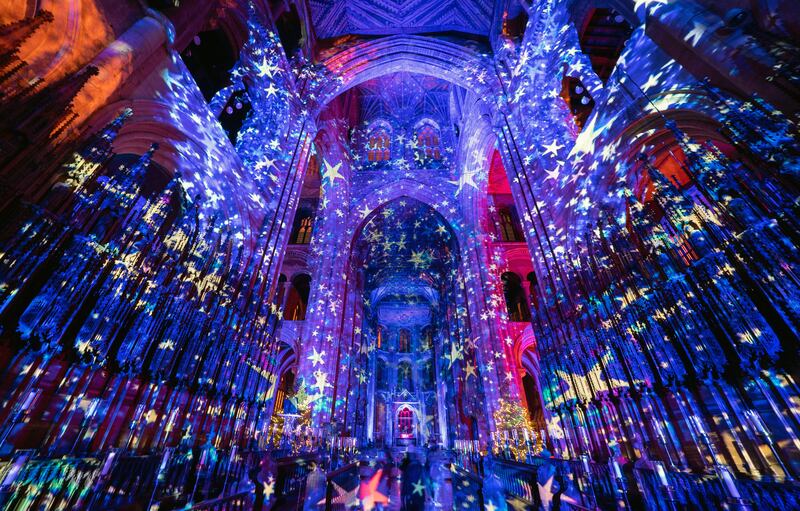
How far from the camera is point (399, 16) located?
1252 cm

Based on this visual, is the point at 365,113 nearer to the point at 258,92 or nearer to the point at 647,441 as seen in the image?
the point at 258,92

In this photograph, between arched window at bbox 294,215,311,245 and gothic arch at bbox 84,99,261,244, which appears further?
arched window at bbox 294,215,311,245

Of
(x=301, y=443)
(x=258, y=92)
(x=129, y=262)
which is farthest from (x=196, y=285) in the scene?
(x=258, y=92)

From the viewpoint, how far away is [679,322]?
3568 millimetres

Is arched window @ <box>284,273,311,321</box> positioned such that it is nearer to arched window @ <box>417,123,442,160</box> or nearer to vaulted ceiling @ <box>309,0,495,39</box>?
arched window @ <box>417,123,442,160</box>

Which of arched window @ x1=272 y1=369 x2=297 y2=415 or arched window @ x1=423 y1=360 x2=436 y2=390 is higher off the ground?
arched window @ x1=423 y1=360 x2=436 y2=390

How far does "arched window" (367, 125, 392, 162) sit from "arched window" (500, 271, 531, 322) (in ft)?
34.0

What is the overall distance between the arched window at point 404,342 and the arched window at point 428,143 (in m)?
18.2

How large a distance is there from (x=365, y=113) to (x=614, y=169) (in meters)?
15.7

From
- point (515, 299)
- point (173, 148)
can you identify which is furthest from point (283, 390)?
point (173, 148)

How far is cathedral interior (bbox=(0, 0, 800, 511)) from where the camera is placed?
2855 mm

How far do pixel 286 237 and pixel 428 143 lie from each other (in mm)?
12789

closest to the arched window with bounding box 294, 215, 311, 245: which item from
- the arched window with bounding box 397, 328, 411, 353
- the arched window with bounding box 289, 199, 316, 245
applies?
the arched window with bounding box 289, 199, 316, 245

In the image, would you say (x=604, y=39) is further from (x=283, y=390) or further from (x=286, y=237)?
(x=283, y=390)
